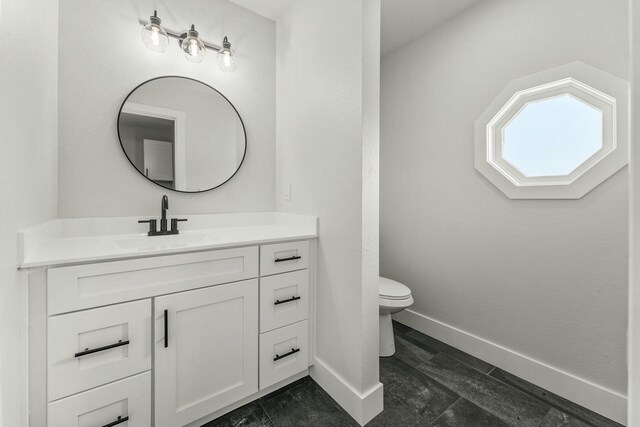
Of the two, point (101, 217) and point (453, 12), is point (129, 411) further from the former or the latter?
point (453, 12)

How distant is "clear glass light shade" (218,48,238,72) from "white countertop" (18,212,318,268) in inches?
39.1

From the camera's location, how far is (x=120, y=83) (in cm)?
153

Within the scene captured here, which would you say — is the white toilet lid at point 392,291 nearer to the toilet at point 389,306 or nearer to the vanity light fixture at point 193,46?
the toilet at point 389,306

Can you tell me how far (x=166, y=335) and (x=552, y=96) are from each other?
2371 millimetres

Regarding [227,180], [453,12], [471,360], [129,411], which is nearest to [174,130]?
[227,180]

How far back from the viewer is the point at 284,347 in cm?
151

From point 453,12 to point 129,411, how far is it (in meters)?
2.95

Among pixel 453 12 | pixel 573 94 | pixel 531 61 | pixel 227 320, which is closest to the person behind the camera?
pixel 227 320

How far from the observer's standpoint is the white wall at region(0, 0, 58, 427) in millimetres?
786

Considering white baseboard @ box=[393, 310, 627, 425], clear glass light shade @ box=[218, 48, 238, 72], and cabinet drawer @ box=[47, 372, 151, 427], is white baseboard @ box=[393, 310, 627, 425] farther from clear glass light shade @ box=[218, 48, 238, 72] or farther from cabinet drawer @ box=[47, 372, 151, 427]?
clear glass light shade @ box=[218, 48, 238, 72]

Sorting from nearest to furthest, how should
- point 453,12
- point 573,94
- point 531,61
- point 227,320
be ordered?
point 227,320 → point 573,94 → point 531,61 → point 453,12

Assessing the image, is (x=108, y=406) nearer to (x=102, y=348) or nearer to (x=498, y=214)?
(x=102, y=348)

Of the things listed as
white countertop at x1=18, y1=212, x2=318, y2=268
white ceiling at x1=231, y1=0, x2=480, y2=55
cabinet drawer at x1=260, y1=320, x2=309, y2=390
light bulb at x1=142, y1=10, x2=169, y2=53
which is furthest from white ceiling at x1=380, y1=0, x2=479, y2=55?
cabinet drawer at x1=260, y1=320, x2=309, y2=390

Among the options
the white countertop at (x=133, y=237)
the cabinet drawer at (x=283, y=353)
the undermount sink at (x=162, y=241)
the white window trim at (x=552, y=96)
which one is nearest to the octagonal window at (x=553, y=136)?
the white window trim at (x=552, y=96)
